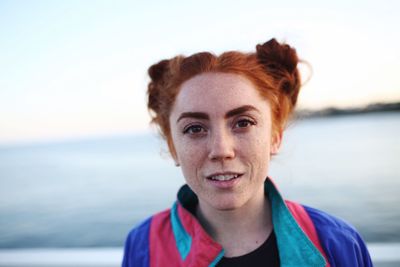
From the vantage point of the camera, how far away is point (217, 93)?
1.09 meters

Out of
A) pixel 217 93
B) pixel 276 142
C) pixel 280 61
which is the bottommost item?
pixel 276 142

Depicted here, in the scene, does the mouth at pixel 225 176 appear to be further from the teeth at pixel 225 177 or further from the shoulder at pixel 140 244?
the shoulder at pixel 140 244

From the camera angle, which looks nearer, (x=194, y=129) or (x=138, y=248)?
(x=194, y=129)

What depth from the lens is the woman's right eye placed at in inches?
45.1

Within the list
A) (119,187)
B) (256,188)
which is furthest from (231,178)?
(119,187)

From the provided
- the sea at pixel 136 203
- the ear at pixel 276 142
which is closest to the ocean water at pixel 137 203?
the sea at pixel 136 203

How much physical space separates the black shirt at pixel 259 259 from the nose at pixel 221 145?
1.50 ft

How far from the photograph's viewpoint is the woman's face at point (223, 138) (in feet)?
3.56

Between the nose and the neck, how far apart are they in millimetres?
314

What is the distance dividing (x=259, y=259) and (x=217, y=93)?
735 millimetres

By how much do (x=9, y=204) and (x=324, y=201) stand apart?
384 inches

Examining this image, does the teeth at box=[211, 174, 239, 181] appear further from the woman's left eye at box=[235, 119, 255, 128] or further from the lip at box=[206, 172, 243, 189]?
the woman's left eye at box=[235, 119, 255, 128]

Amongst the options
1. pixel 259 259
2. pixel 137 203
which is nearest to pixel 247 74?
pixel 259 259

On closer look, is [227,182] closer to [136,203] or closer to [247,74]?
[247,74]
